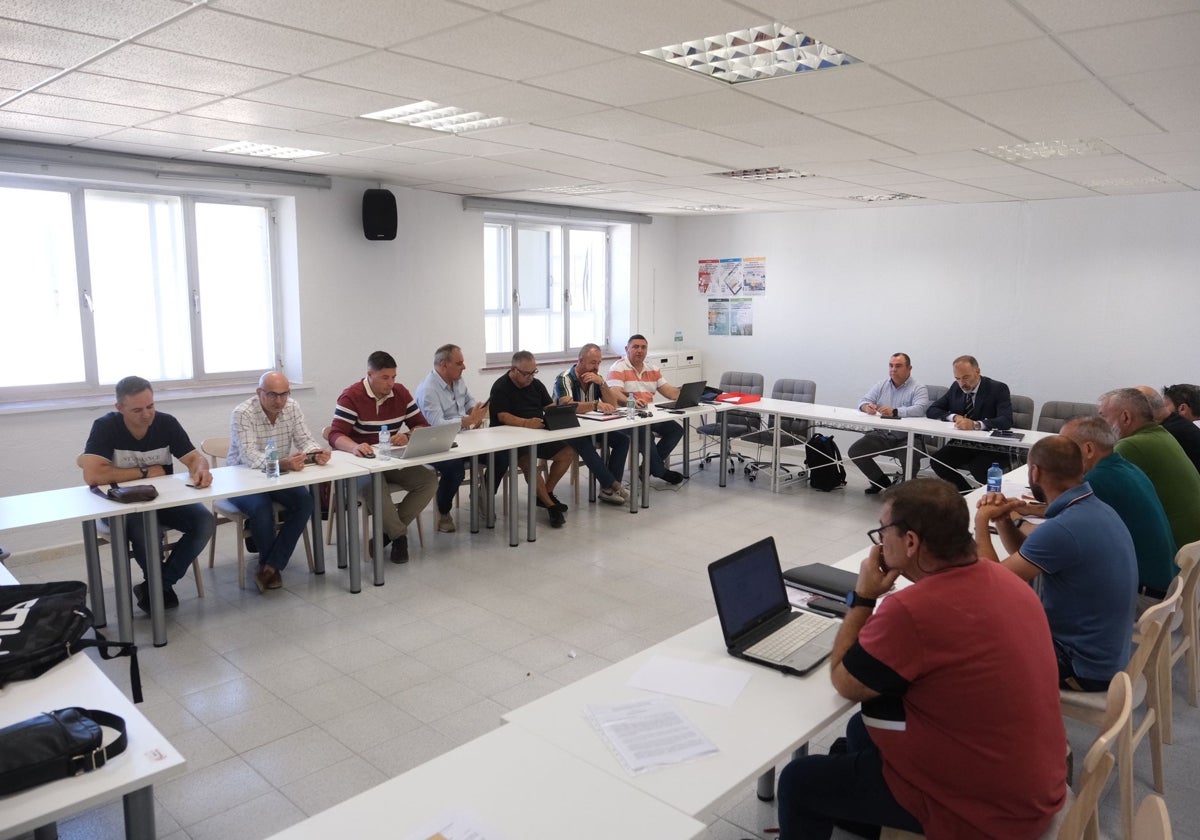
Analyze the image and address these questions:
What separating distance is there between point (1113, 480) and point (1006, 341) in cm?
510

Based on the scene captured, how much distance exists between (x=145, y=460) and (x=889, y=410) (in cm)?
559

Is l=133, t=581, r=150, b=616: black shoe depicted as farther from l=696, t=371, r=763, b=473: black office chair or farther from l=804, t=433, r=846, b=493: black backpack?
l=804, t=433, r=846, b=493: black backpack

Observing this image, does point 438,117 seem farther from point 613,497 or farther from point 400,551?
point 613,497

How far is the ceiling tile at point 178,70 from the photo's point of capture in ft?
10.0

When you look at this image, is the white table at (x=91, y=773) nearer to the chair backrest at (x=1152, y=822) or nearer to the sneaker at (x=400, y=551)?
the chair backrest at (x=1152, y=822)

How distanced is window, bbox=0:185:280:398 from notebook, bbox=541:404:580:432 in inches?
98.9

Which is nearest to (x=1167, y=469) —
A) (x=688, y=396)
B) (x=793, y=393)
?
(x=688, y=396)

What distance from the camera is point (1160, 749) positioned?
2893mm

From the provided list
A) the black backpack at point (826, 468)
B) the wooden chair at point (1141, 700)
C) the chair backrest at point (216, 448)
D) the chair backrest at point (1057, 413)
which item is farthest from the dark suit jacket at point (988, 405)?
the chair backrest at point (216, 448)

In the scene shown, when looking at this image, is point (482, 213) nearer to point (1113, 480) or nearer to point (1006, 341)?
point (1006, 341)

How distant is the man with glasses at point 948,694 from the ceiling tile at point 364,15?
201 centimetres

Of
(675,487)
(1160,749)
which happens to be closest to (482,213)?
(675,487)

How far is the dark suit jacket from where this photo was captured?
6.54 meters

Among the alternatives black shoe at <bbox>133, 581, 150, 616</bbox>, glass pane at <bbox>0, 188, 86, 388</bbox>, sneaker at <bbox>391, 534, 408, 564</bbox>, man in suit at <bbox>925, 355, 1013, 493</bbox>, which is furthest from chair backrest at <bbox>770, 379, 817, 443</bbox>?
glass pane at <bbox>0, 188, 86, 388</bbox>
